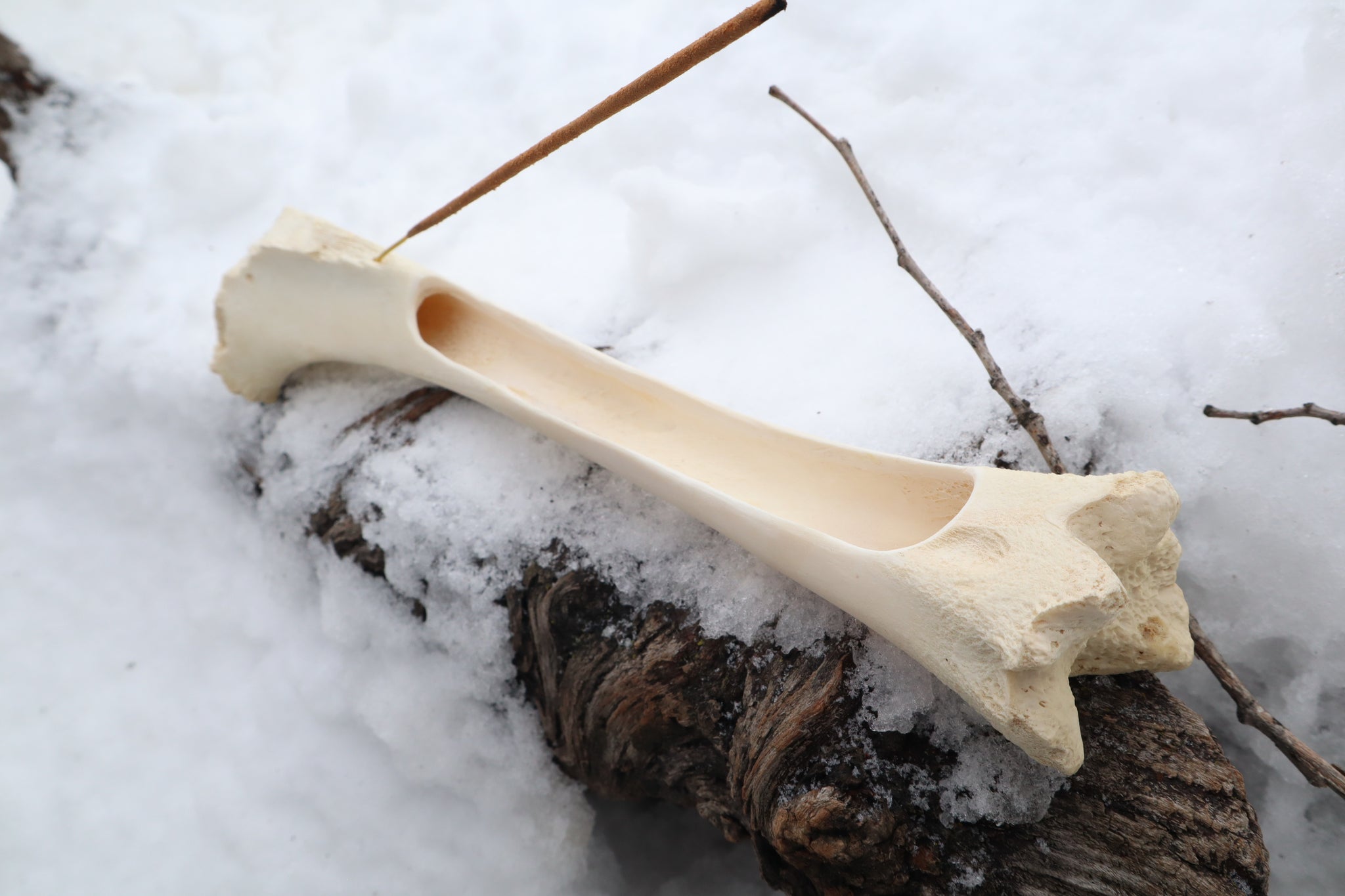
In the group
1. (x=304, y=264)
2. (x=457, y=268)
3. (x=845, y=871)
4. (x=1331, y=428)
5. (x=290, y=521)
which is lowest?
(x=845, y=871)

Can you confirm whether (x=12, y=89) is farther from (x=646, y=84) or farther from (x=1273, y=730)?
(x=1273, y=730)

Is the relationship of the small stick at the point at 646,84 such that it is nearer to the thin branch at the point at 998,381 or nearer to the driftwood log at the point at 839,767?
the thin branch at the point at 998,381

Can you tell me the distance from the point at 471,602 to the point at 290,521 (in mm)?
390

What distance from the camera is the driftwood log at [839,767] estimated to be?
0.75 meters

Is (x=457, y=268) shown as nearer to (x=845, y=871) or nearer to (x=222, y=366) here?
(x=222, y=366)

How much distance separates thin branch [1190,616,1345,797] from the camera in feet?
2.43

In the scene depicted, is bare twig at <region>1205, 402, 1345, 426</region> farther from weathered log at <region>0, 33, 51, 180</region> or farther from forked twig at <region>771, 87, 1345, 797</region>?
weathered log at <region>0, 33, 51, 180</region>

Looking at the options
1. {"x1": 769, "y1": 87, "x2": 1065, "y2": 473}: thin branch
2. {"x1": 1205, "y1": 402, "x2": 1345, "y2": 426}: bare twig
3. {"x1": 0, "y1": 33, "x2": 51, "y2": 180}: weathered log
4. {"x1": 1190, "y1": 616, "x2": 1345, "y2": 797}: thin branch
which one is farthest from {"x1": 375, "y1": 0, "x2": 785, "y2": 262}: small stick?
{"x1": 0, "y1": 33, "x2": 51, "y2": 180}: weathered log

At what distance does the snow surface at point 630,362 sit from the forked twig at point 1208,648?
0.07 metres

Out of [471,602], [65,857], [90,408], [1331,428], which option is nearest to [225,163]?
[90,408]

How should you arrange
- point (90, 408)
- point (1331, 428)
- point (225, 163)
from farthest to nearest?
1. point (225, 163)
2. point (90, 408)
3. point (1331, 428)

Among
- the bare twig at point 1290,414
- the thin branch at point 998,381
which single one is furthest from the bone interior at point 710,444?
the bare twig at point 1290,414

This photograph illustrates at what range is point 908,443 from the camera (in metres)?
1.02

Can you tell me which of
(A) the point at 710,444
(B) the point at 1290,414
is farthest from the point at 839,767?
(B) the point at 1290,414
